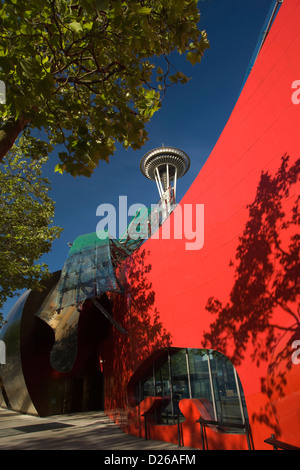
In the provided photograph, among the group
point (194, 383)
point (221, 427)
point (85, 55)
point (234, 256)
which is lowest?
point (221, 427)

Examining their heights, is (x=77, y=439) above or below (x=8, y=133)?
below

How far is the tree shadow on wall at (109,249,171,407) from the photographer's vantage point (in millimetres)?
9781

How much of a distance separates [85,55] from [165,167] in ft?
159

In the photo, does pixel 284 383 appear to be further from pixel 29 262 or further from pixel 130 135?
pixel 29 262

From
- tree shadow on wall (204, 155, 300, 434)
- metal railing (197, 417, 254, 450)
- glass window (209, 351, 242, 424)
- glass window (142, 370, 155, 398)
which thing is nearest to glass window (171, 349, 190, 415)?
glass window (142, 370, 155, 398)

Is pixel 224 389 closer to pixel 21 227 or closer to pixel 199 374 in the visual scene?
pixel 199 374

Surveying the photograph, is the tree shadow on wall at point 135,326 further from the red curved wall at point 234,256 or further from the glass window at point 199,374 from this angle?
the glass window at point 199,374

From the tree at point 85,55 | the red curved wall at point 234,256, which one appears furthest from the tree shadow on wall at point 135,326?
the tree at point 85,55

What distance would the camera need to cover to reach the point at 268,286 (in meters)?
5.95

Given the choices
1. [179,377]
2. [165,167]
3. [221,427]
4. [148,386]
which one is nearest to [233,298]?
[221,427]

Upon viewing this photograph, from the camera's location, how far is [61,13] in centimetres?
372

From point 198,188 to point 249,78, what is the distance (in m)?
3.41

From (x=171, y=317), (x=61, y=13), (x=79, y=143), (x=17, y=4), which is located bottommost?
(x=171, y=317)
